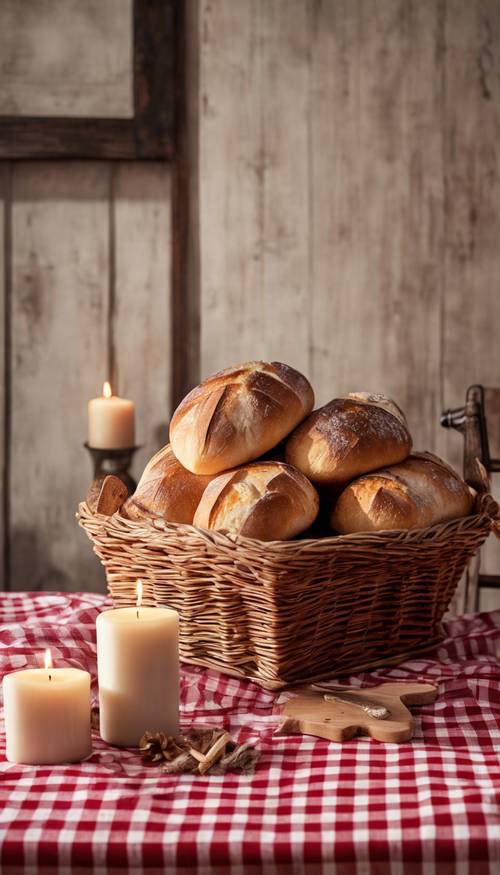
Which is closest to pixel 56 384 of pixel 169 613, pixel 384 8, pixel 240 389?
pixel 384 8

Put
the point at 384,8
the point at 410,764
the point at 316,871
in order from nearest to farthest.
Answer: the point at 316,871
the point at 410,764
the point at 384,8

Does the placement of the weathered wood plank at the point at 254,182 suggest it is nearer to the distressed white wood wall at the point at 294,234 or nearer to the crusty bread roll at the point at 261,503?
the distressed white wood wall at the point at 294,234

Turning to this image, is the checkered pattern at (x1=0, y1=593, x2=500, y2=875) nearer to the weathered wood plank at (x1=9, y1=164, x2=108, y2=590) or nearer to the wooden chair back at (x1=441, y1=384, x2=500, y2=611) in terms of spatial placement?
the wooden chair back at (x1=441, y1=384, x2=500, y2=611)

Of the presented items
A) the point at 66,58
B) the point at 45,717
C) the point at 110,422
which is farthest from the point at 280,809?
the point at 66,58

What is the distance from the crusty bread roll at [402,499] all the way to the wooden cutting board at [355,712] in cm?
17

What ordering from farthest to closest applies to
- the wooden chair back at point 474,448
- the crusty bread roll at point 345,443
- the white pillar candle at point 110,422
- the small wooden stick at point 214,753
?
1. the white pillar candle at point 110,422
2. the wooden chair back at point 474,448
3. the crusty bread roll at point 345,443
4. the small wooden stick at point 214,753

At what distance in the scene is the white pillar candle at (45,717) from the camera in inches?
35.6

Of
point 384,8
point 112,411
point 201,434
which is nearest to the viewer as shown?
point 201,434

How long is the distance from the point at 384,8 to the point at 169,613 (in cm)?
185

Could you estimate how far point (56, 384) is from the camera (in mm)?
2521

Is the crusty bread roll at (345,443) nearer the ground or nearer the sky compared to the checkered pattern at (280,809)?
nearer the sky

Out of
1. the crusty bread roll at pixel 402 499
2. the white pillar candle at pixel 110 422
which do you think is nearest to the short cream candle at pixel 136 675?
the crusty bread roll at pixel 402 499

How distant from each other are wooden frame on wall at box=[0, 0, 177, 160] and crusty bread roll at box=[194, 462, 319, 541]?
1481mm

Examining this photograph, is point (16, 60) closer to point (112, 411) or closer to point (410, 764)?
point (112, 411)
